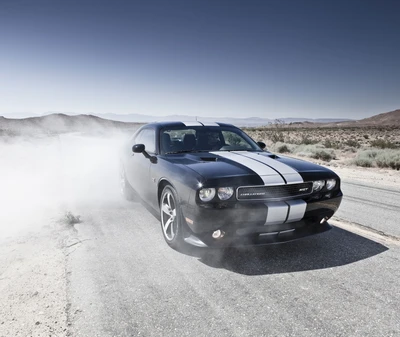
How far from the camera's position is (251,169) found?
10.4 ft

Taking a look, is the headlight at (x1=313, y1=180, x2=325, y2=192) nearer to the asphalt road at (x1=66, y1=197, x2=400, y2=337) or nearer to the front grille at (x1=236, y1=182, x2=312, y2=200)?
the front grille at (x1=236, y1=182, x2=312, y2=200)

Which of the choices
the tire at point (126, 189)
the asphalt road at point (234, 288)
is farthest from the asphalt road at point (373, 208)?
the tire at point (126, 189)

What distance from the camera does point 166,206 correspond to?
369cm

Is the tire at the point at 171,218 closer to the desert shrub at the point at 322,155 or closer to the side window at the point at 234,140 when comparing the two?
the side window at the point at 234,140

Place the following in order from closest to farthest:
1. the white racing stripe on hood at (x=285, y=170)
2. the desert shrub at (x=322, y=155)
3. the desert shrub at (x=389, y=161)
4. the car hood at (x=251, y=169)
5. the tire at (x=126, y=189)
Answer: the car hood at (x=251, y=169)
the white racing stripe on hood at (x=285, y=170)
the tire at (x=126, y=189)
the desert shrub at (x=389, y=161)
the desert shrub at (x=322, y=155)

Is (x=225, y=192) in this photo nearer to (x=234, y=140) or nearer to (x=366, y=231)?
(x=234, y=140)

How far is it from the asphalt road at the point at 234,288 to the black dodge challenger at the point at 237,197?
1.01ft

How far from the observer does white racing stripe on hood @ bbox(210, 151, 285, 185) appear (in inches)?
118

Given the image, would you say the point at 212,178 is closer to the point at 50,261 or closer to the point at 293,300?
the point at 293,300

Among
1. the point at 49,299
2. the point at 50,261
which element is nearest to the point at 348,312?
the point at 49,299

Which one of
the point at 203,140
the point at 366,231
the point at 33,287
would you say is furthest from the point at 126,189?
the point at 366,231

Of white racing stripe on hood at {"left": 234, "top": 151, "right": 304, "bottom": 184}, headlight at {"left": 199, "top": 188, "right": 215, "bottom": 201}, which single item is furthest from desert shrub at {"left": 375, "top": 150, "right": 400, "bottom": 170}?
headlight at {"left": 199, "top": 188, "right": 215, "bottom": 201}

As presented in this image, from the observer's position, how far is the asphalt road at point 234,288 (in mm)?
2182

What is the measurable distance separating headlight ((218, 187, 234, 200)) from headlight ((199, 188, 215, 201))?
0.07m
